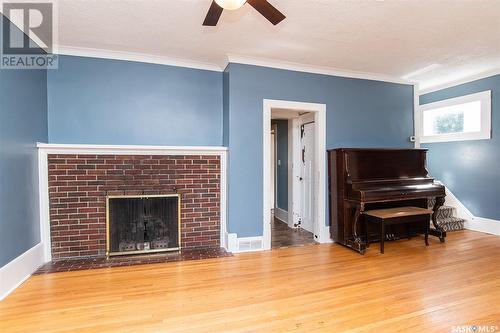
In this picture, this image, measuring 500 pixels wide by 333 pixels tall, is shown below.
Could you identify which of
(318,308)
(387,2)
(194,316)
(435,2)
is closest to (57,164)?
(194,316)

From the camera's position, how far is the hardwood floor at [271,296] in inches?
71.8

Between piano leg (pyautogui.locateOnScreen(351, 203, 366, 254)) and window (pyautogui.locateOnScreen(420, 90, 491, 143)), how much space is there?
2.67m

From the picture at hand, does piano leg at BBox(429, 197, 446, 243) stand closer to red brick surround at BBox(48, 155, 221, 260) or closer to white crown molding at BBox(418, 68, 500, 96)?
white crown molding at BBox(418, 68, 500, 96)

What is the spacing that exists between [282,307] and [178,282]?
3.38 feet

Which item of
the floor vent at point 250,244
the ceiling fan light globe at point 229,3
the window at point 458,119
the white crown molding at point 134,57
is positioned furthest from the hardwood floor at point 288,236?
the window at point 458,119

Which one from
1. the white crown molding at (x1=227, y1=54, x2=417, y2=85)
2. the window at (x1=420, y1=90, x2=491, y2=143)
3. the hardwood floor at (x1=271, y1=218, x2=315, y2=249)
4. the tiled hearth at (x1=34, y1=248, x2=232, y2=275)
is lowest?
the hardwood floor at (x1=271, y1=218, x2=315, y2=249)

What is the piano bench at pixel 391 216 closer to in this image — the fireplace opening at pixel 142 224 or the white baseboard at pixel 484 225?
the white baseboard at pixel 484 225

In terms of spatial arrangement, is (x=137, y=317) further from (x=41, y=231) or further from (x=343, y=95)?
(x=343, y=95)

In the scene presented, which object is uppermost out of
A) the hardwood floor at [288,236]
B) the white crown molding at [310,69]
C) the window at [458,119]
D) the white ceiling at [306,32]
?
the white ceiling at [306,32]

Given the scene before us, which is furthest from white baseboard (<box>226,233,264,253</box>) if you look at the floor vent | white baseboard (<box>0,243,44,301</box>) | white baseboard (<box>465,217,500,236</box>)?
white baseboard (<box>465,217,500,236</box>)

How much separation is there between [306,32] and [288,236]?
9.24 ft

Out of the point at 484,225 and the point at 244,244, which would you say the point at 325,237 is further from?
the point at 484,225

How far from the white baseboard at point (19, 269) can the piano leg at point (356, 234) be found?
3564 mm

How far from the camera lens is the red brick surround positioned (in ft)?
9.70
